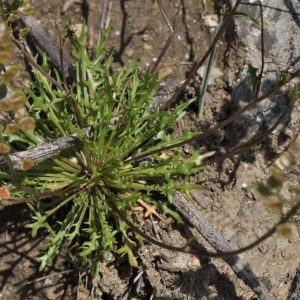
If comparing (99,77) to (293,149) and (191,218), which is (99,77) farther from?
(293,149)

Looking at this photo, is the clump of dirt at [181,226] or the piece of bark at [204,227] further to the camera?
the clump of dirt at [181,226]

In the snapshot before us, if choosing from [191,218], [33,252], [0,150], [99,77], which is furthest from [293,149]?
[33,252]

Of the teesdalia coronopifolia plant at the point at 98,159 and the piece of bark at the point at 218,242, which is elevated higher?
the teesdalia coronopifolia plant at the point at 98,159

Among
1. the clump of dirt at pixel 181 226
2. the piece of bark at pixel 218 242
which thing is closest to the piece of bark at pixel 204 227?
the piece of bark at pixel 218 242

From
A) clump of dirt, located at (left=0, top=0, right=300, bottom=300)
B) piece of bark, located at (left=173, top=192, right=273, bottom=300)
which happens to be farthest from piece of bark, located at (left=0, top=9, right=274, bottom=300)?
clump of dirt, located at (left=0, top=0, right=300, bottom=300)

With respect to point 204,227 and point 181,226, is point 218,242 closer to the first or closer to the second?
point 204,227

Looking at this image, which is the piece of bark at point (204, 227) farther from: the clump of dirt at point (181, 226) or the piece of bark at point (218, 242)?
the clump of dirt at point (181, 226)
